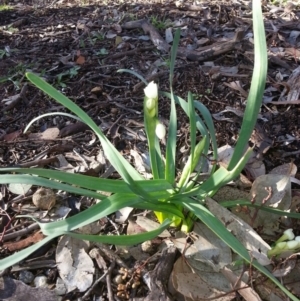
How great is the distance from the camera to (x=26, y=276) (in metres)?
1.24

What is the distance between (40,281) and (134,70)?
1134 millimetres

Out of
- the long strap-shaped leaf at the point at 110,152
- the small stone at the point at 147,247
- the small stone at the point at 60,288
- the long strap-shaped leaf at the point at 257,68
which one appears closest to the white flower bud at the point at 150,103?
the long strap-shaped leaf at the point at 110,152

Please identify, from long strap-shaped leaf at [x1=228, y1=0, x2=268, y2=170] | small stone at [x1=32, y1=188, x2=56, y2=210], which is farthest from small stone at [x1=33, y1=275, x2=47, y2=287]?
long strap-shaped leaf at [x1=228, y1=0, x2=268, y2=170]

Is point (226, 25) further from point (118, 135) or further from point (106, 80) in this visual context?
point (118, 135)

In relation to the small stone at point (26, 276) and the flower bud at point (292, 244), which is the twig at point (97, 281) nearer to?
the small stone at point (26, 276)

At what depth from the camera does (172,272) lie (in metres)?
1.17

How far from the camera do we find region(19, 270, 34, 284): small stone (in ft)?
4.04

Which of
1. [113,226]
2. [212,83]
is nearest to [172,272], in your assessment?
[113,226]

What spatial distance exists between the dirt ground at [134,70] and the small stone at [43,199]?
129 mm

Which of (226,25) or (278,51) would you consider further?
(226,25)

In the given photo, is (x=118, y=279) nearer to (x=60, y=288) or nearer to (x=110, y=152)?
(x=60, y=288)

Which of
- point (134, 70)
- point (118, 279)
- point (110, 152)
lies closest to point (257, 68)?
point (110, 152)

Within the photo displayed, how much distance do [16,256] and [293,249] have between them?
25.7 inches

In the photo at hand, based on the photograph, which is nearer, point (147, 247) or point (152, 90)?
point (152, 90)
